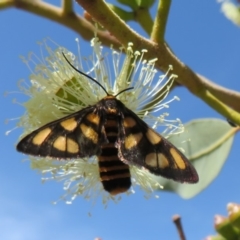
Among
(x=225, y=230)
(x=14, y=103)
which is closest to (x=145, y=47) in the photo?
(x=14, y=103)

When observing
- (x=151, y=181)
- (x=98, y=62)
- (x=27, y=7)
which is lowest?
(x=151, y=181)

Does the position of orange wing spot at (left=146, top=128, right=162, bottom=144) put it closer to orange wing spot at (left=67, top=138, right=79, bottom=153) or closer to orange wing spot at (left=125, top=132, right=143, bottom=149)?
orange wing spot at (left=125, top=132, right=143, bottom=149)

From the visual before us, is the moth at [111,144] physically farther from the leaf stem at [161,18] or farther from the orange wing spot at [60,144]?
the leaf stem at [161,18]

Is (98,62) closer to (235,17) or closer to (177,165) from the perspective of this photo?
(177,165)

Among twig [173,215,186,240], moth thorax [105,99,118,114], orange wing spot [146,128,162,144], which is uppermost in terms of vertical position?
moth thorax [105,99,118,114]

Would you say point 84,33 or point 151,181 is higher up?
point 84,33

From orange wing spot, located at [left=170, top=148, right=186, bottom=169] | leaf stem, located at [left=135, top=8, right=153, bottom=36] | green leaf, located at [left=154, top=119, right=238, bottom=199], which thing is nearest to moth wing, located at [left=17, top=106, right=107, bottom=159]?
orange wing spot, located at [left=170, top=148, right=186, bottom=169]

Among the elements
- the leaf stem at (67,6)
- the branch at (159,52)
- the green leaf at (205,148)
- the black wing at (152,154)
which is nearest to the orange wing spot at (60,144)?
the black wing at (152,154)
